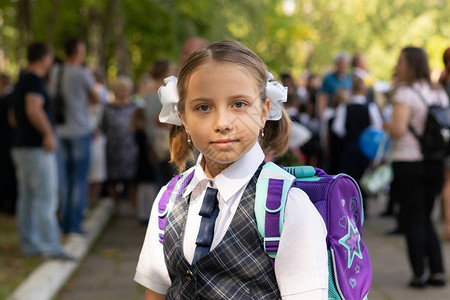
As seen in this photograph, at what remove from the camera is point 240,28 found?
2.28 m

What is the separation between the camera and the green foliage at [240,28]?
9.60 m

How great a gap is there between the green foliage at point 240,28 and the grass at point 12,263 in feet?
8.60

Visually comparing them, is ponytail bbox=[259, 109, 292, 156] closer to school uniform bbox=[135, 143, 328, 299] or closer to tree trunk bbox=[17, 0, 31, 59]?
school uniform bbox=[135, 143, 328, 299]

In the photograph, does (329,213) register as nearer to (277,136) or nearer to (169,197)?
(277,136)

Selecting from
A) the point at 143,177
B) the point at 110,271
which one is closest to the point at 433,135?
the point at 110,271

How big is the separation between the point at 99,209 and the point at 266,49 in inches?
315

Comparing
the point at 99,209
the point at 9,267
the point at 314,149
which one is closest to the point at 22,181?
the point at 9,267

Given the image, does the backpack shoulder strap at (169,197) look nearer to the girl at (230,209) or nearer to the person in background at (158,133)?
the girl at (230,209)

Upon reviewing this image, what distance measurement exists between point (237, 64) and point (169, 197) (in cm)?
44

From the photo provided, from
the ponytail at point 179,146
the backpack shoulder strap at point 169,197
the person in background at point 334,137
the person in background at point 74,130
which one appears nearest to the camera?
the backpack shoulder strap at point 169,197

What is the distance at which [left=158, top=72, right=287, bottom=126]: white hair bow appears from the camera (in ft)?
6.53

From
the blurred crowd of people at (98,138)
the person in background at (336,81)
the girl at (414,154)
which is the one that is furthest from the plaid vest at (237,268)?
the person in background at (336,81)

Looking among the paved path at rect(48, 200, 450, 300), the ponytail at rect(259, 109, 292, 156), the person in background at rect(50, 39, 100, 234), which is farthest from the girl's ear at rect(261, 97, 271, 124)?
the person in background at rect(50, 39, 100, 234)

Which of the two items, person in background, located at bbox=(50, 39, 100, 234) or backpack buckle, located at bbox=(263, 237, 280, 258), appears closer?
backpack buckle, located at bbox=(263, 237, 280, 258)
